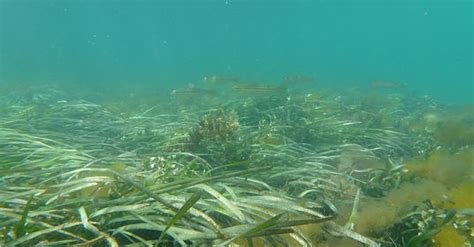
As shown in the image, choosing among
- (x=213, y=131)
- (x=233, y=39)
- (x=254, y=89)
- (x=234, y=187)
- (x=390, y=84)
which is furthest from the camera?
(x=233, y=39)

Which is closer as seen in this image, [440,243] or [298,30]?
[440,243]

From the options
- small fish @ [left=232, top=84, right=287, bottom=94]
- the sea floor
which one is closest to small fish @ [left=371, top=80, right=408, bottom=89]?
the sea floor

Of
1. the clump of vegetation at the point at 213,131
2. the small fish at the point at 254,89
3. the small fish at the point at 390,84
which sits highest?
the small fish at the point at 254,89

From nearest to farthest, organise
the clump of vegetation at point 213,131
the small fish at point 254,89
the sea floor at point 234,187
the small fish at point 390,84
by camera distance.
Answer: the sea floor at point 234,187 < the clump of vegetation at point 213,131 < the small fish at point 254,89 < the small fish at point 390,84

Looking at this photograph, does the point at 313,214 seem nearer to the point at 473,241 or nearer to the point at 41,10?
the point at 473,241

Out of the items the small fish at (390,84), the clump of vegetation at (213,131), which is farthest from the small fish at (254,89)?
the small fish at (390,84)

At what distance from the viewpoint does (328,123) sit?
20.6 feet

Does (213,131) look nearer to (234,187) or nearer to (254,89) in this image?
(234,187)

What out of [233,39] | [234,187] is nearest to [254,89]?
[234,187]

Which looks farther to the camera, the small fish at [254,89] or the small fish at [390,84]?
the small fish at [390,84]

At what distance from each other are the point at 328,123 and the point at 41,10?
72362mm

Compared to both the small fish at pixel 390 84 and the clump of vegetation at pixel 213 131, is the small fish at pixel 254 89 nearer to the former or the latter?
the clump of vegetation at pixel 213 131

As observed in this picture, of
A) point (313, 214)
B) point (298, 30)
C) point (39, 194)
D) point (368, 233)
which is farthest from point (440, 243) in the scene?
point (298, 30)

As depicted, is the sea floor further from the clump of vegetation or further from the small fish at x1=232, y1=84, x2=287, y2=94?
the small fish at x1=232, y1=84, x2=287, y2=94
